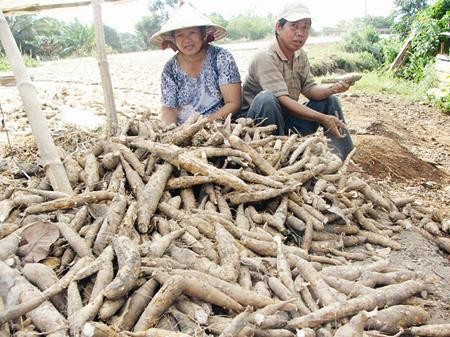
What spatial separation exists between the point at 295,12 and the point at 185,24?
0.84 meters

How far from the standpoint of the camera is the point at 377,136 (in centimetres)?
511

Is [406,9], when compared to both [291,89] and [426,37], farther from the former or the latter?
[291,89]

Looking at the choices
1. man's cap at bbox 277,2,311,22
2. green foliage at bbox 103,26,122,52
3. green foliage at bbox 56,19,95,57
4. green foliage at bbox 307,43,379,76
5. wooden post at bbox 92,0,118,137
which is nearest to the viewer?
wooden post at bbox 92,0,118,137

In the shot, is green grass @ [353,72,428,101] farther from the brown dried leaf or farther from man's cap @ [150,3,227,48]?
the brown dried leaf

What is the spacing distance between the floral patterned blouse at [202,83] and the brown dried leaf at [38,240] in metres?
1.98

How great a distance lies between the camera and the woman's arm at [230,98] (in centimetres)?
360

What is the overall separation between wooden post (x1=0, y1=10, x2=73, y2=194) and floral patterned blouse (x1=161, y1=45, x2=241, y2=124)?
4.78 feet

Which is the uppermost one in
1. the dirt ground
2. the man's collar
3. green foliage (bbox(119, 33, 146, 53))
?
green foliage (bbox(119, 33, 146, 53))

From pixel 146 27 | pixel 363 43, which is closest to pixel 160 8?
pixel 146 27

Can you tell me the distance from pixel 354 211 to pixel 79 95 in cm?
553

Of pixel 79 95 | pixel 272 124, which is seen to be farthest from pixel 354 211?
pixel 79 95

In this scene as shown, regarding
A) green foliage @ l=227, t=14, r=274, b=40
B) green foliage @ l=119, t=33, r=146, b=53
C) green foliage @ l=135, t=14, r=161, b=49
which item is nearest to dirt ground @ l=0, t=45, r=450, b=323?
green foliage @ l=119, t=33, r=146, b=53

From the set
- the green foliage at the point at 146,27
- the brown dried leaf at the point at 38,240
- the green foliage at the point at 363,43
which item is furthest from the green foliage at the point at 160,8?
the brown dried leaf at the point at 38,240

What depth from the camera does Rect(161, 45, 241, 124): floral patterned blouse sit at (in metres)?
3.64
